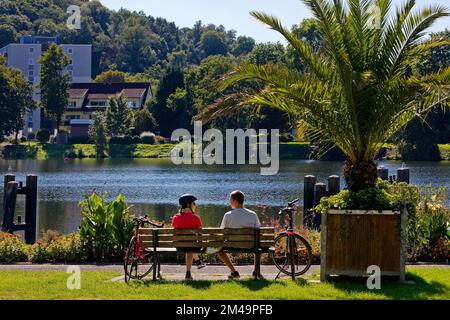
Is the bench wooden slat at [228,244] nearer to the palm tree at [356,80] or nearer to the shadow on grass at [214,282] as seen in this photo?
the shadow on grass at [214,282]

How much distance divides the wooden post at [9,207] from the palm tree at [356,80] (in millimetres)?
12340

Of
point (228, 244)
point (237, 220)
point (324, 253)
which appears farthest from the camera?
point (237, 220)

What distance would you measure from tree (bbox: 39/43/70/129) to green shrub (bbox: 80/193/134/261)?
108m

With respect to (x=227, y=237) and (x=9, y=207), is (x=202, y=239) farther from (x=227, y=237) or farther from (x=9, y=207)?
(x=9, y=207)

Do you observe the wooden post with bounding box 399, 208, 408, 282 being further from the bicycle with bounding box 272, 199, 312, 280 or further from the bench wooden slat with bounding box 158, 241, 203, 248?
the bench wooden slat with bounding box 158, 241, 203, 248

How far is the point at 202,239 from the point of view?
13969 mm

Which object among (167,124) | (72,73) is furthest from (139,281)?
(72,73)

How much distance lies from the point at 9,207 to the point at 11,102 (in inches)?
3882

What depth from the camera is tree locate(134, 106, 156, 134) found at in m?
121

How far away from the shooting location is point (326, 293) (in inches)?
485

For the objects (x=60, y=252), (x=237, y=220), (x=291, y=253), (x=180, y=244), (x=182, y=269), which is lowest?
(x=182, y=269)

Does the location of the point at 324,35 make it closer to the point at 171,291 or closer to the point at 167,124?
the point at 171,291

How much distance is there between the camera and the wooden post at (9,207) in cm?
2512

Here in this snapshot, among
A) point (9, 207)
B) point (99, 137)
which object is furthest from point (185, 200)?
point (99, 137)
